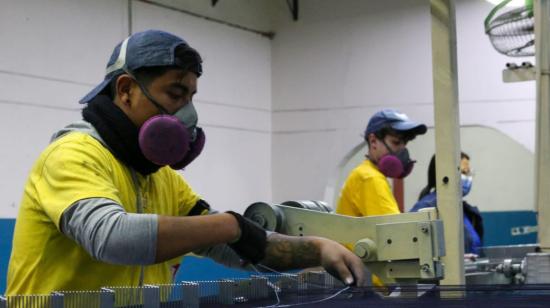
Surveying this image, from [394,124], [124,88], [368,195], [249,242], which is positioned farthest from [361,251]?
[394,124]

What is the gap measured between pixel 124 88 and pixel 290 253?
0.48 meters

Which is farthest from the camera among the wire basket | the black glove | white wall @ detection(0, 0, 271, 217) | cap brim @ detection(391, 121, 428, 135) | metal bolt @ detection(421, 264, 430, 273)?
white wall @ detection(0, 0, 271, 217)

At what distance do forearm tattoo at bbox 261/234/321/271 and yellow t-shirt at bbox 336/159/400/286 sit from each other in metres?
1.50

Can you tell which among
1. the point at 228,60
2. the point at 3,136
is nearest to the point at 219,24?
the point at 228,60

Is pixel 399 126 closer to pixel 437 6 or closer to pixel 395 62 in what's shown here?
pixel 437 6

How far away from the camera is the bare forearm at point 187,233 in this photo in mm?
1378

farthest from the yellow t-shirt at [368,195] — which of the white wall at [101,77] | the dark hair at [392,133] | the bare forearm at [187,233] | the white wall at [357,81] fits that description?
the white wall at [357,81]

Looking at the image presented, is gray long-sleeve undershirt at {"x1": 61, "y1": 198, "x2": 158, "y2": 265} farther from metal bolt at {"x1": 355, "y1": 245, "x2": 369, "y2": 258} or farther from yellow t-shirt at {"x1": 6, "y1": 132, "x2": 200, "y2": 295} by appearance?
metal bolt at {"x1": 355, "y1": 245, "x2": 369, "y2": 258}

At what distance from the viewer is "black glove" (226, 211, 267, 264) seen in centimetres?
146

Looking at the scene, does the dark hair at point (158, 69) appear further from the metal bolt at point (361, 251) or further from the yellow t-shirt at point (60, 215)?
the metal bolt at point (361, 251)

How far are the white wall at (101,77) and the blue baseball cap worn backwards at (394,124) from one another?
313 cm

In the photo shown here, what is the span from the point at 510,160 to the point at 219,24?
2876 millimetres

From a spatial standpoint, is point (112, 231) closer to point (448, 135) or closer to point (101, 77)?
point (448, 135)

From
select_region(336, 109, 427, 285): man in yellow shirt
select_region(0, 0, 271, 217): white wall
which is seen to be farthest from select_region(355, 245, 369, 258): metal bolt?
select_region(0, 0, 271, 217): white wall
